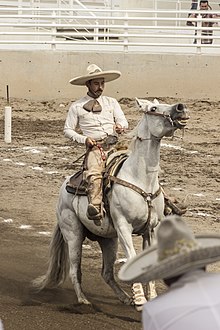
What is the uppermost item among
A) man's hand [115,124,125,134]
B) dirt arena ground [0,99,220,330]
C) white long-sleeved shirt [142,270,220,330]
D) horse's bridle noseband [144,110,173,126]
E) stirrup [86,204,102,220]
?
white long-sleeved shirt [142,270,220,330]

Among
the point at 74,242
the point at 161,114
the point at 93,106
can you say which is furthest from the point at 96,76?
the point at 74,242

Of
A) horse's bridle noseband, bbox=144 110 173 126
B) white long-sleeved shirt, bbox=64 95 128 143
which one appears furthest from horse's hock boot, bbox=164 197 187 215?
horse's bridle noseband, bbox=144 110 173 126

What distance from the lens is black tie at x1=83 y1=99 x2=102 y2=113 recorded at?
8.80 metres

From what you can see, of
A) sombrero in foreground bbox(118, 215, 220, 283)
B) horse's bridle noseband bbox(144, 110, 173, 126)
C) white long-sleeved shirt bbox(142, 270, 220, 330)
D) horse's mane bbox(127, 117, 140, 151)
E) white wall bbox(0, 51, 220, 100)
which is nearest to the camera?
white long-sleeved shirt bbox(142, 270, 220, 330)

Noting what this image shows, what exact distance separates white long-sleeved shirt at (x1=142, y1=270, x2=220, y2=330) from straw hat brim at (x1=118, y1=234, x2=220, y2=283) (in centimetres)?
5

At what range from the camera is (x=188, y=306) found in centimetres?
339

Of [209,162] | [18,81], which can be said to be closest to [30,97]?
[18,81]

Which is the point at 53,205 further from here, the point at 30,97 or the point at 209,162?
the point at 30,97

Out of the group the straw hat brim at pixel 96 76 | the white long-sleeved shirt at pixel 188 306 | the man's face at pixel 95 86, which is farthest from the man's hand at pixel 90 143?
the white long-sleeved shirt at pixel 188 306

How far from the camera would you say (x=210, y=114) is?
21109 mm

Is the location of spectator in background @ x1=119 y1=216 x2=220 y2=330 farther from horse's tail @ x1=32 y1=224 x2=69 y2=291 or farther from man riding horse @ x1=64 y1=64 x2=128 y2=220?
horse's tail @ x1=32 y1=224 x2=69 y2=291

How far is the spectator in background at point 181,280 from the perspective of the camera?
3367 millimetres

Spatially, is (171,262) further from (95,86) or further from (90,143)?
(95,86)

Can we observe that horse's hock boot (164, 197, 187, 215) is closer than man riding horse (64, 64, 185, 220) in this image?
No
